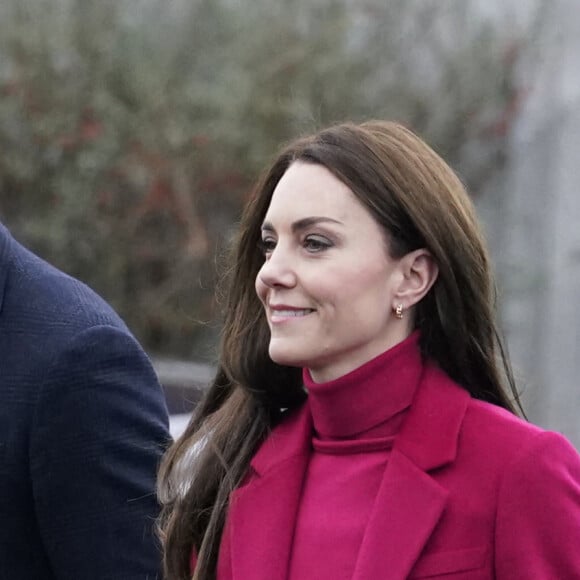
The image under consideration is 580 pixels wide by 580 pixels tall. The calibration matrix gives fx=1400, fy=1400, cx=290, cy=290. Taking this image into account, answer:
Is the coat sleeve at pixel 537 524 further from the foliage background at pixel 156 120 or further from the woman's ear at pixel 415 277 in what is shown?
the foliage background at pixel 156 120

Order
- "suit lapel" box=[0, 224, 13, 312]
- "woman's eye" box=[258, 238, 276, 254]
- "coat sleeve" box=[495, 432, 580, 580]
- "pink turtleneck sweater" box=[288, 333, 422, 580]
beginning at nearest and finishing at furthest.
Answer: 1. "coat sleeve" box=[495, 432, 580, 580]
2. "pink turtleneck sweater" box=[288, 333, 422, 580]
3. "woman's eye" box=[258, 238, 276, 254]
4. "suit lapel" box=[0, 224, 13, 312]

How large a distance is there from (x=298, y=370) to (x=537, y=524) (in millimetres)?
699

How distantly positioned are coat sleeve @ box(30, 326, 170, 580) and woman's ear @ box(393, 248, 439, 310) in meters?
0.63

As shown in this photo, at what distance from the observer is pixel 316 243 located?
2.60 metres

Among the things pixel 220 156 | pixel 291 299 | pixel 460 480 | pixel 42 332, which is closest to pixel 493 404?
pixel 460 480

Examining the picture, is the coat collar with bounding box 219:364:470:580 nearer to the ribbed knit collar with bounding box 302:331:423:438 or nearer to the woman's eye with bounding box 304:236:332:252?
the ribbed knit collar with bounding box 302:331:423:438

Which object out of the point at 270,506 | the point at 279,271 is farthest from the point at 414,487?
the point at 279,271

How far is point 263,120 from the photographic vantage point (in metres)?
9.45

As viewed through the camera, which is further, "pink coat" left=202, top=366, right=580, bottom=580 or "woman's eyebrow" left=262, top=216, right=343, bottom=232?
"woman's eyebrow" left=262, top=216, right=343, bottom=232

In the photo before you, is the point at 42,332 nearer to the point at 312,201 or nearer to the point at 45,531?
the point at 45,531

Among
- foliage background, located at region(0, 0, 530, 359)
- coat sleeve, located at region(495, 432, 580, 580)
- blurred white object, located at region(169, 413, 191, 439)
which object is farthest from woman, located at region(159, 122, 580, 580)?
foliage background, located at region(0, 0, 530, 359)

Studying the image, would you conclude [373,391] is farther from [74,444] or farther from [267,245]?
[74,444]

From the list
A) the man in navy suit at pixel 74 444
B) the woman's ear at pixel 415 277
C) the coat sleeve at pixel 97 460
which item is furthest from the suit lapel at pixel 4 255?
the woman's ear at pixel 415 277

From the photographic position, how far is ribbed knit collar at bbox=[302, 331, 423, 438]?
2623 millimetres
